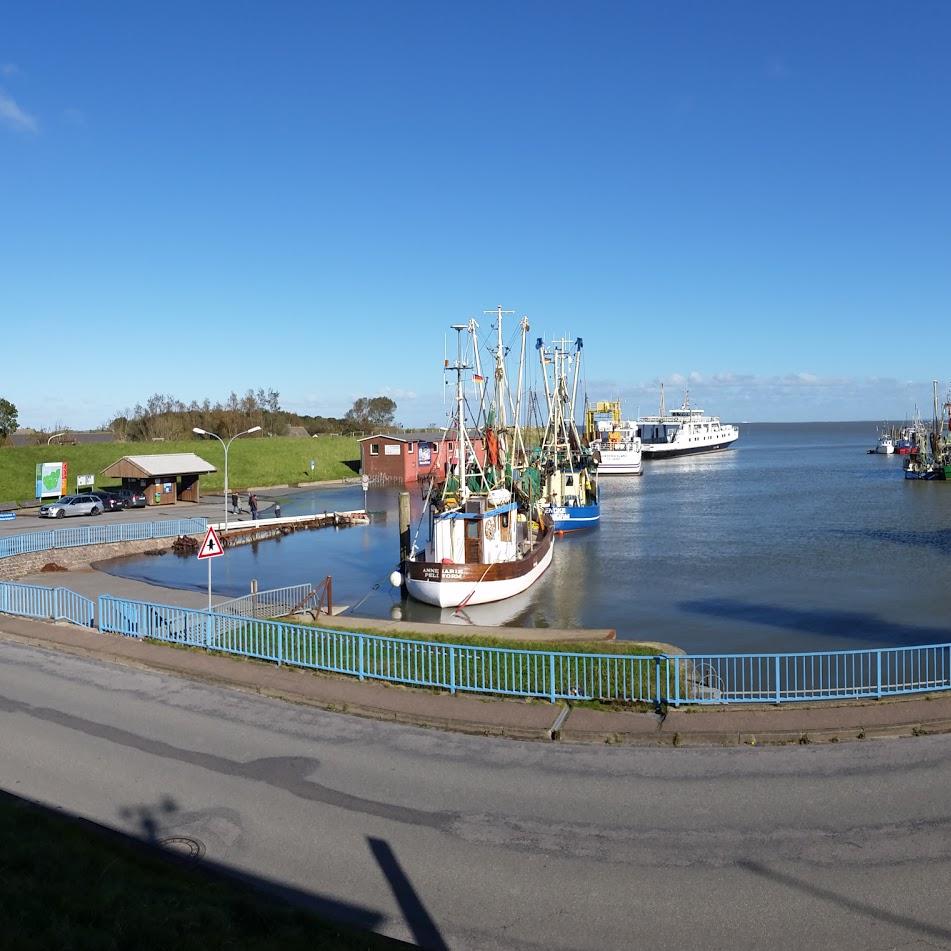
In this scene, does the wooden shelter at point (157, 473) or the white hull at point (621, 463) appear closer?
the wooden shelter at point (157, 473)

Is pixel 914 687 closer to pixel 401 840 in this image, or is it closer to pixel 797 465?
pixel 401 840

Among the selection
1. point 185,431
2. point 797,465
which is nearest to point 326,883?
point 185,431

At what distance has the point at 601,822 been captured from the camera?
10.8 meters

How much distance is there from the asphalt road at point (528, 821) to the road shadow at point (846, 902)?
0.9 inches

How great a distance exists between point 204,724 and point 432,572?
20258 millimetres

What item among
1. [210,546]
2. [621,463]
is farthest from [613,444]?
[210,546]

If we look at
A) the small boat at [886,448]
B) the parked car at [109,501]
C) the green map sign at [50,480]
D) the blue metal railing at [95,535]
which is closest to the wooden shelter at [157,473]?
the parked car at [109,501]

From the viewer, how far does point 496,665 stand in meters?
17.7

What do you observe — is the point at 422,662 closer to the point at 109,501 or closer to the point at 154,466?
the point at 109,501

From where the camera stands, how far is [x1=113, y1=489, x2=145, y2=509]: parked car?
61500mm

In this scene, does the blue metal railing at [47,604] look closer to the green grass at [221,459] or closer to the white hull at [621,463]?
the green grass at [221,459]

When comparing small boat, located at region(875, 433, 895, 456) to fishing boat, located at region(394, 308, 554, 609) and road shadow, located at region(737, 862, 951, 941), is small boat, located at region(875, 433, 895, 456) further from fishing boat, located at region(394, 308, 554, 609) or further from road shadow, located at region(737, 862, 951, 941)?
road shadow, located at region(737, 862, 951, 941)

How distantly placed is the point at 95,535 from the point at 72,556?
9.71ft

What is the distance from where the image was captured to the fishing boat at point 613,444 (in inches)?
4872
